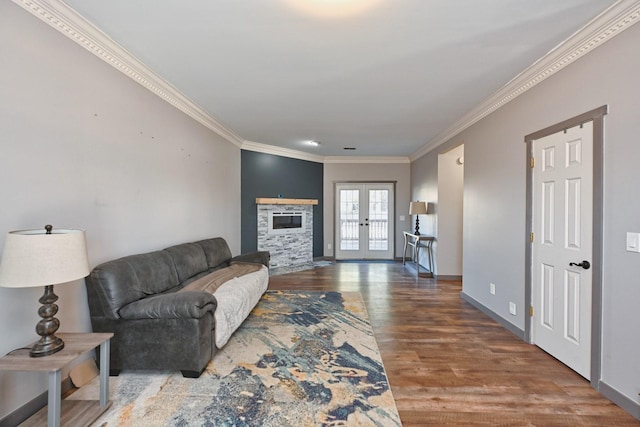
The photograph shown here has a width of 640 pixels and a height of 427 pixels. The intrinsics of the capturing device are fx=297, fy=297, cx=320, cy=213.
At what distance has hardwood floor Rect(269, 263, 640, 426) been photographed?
1909 millimetres

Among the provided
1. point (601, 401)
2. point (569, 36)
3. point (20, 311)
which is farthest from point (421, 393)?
point (569, 36)

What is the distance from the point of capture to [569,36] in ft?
7.30

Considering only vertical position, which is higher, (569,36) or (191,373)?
(569,36)

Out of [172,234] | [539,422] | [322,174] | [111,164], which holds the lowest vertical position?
[539,422]

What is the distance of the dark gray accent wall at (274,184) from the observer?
19.6 ft

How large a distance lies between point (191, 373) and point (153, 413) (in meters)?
0.40

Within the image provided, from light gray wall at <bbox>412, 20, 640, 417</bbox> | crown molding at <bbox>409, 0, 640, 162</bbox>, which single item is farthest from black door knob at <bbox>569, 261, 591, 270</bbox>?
crown molding at <bbox>409, 0, 640, 162</bbox>

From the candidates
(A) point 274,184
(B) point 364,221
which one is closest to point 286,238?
(A) point 274,184

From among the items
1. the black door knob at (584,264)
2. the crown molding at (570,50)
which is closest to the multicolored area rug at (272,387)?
the black door knob at (584,264)

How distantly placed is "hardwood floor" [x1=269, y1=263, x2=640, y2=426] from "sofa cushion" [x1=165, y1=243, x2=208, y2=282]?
2.17 meters

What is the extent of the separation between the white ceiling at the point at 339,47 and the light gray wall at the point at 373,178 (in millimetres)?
3545

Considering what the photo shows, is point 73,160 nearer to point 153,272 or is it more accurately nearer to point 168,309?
point 153,272

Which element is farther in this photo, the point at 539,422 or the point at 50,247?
the point at 539,422

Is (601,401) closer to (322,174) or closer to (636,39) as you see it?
(636,39)
